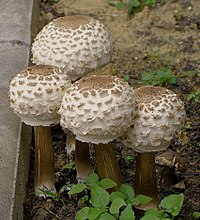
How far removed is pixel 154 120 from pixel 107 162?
14.2 inches

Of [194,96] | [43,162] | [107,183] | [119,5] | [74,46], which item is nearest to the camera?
[107,183]

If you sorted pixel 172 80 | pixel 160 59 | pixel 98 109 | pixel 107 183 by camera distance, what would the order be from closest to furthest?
pixel 98 109
pixel 107 183
pixel 172 80
pixel 160 59

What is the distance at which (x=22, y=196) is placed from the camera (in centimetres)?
321

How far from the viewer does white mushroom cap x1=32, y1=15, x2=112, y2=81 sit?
10.4ft

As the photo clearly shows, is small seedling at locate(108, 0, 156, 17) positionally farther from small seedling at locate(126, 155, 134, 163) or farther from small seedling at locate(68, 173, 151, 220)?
small seedling at locate(68, 173, 151, 220)

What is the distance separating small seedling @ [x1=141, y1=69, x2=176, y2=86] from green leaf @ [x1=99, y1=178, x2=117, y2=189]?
54.7 inches

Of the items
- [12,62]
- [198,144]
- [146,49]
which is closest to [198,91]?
[198,144]

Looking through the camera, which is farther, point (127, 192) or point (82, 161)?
point (82, 161)

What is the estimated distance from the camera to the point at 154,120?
9.21ft

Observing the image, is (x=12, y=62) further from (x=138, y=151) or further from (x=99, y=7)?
(x=99, y=7)

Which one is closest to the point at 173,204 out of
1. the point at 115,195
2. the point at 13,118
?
the point at 115,195

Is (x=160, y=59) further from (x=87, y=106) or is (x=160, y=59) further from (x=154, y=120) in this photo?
(x=87, y=106)

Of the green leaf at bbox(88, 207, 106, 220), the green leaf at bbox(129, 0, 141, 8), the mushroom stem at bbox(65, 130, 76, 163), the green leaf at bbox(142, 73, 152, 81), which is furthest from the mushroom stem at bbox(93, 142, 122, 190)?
the green leaf at bbox(129, 0, 141, 8)

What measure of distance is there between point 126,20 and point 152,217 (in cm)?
279
